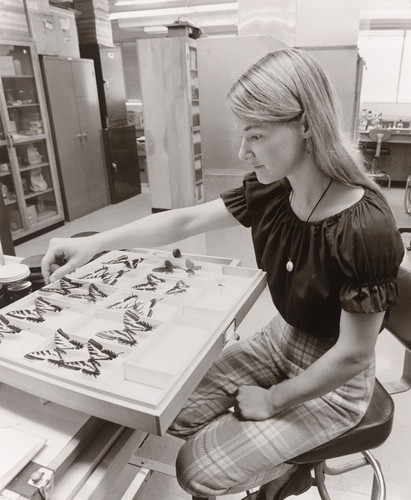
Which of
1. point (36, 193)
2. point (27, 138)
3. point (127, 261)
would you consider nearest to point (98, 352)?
point (127, 261)

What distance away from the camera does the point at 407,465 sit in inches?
68.8

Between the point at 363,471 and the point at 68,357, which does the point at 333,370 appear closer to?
the point at 68,357

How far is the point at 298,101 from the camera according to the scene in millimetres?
953

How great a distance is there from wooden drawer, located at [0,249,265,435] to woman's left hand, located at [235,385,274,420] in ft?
0.55

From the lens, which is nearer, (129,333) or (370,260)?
(370,260)

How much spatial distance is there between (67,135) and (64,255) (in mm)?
4138

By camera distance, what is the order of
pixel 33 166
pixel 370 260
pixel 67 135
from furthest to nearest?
pixel 67 135, pixel 33 166, pixel 370 260

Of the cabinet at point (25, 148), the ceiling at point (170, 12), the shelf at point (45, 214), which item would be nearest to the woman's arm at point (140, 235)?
the cabinet at point (25, 148)

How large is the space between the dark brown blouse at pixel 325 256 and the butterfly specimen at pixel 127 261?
0.47 m

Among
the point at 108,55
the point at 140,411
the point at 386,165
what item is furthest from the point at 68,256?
the point at 386,165

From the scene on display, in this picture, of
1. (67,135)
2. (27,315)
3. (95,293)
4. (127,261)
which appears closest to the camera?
(27,315)

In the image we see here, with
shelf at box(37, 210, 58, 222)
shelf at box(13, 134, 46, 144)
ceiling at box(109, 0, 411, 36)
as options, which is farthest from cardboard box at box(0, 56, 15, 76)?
ceiling at box(109, 0, 411, 36)

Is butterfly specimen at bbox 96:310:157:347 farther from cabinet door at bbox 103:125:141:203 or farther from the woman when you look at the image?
cabinet door at bbox 103:125:141:203

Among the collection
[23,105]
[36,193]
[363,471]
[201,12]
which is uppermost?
[201,12]
